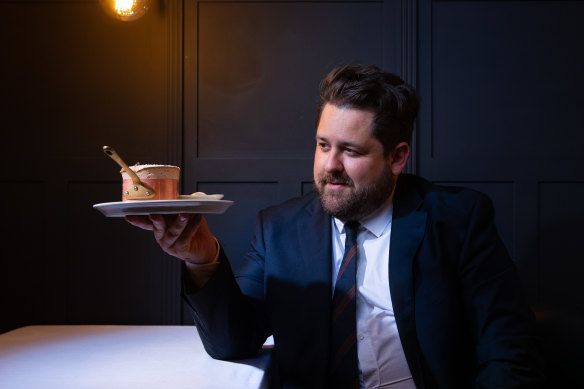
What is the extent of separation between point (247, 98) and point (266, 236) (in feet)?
3.86

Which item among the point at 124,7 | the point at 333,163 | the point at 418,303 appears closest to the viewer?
the point at 418,303

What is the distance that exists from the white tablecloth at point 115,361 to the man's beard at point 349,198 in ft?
1.73

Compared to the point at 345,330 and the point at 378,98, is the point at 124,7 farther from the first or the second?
the point at 345,330

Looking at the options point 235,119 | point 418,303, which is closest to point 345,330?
point 418,303

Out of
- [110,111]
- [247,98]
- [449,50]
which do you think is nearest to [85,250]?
[110,111]

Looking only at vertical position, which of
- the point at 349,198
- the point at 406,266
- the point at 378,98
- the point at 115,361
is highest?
the point at 378,98

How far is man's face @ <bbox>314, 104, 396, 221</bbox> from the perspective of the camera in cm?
160

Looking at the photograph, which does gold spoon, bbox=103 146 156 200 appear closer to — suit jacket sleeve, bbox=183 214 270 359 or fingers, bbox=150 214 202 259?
fingers, bbox=150 214 202 259

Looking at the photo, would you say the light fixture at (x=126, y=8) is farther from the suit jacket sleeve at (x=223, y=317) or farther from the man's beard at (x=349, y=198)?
the suit jacket sleeve at (x=223, y=317)

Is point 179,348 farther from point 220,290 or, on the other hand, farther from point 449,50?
point 449,50

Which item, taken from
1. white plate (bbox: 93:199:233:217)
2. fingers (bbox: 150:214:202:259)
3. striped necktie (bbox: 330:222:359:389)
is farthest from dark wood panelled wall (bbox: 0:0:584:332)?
white plate (bbox: 93:199:233:217)

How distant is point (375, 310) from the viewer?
5.12 ft

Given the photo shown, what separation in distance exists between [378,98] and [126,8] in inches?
59.5

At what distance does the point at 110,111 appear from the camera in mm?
2672
